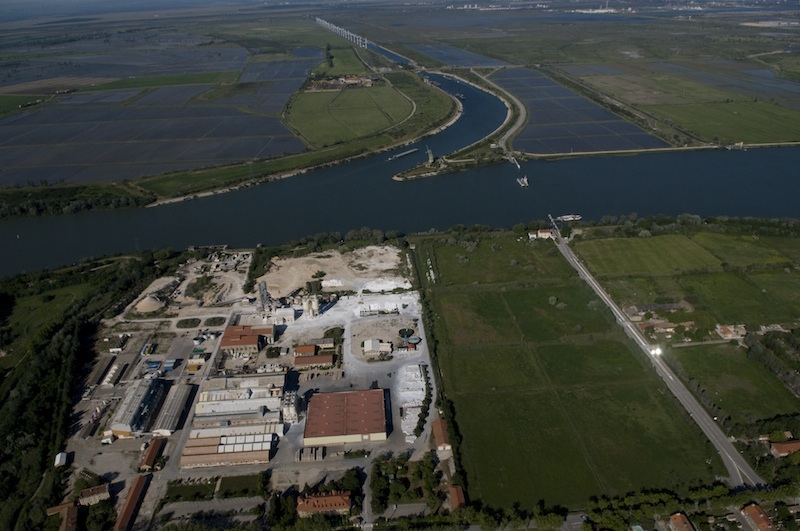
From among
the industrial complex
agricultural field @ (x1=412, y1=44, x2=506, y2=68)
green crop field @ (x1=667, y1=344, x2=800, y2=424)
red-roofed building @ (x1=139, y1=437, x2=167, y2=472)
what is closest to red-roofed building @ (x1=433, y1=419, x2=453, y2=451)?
the industrial complex

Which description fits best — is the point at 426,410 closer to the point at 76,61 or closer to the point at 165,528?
the point at 165,528

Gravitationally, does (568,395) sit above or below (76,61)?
below

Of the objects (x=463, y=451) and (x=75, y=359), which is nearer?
(x=463, y=451)

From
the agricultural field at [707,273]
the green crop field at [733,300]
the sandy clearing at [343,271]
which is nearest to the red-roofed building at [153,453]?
the sandy clearing at [343,271]

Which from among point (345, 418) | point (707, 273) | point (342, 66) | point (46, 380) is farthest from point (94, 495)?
point (342, 66)

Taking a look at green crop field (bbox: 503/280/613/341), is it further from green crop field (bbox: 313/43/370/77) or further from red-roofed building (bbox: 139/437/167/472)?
green crop field (bbox: 313/43/370/77)

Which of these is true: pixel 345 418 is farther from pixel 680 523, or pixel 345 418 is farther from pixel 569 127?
pixel 569 127

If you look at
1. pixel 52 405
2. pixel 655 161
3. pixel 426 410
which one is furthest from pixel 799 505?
pixel 655 161
